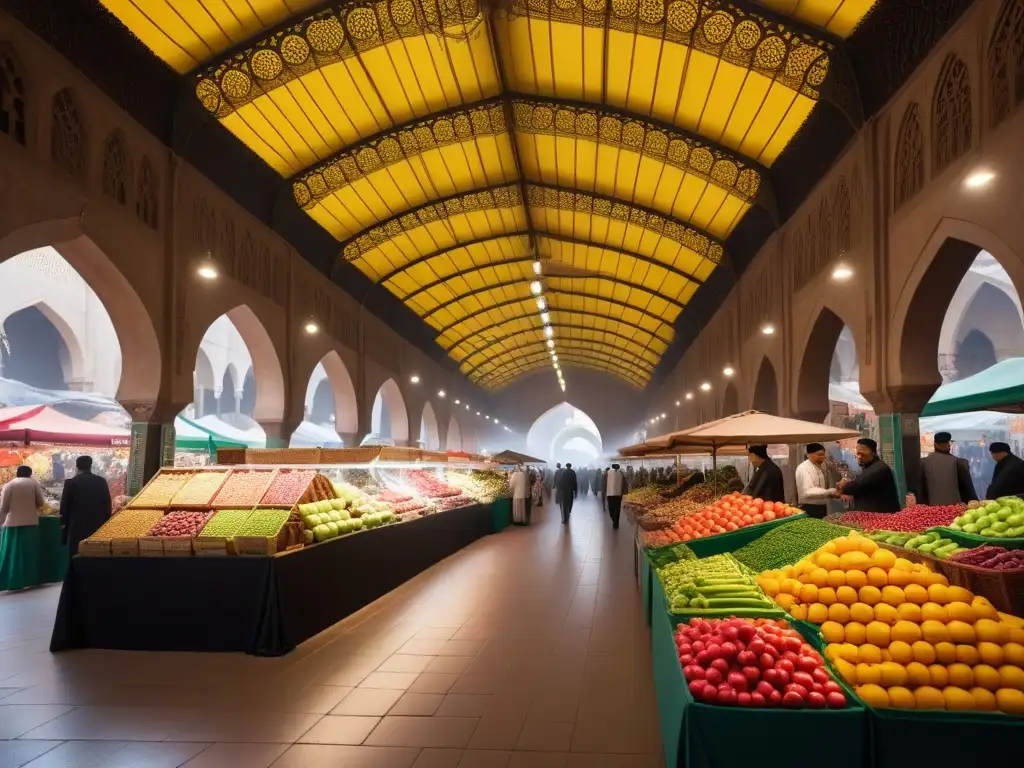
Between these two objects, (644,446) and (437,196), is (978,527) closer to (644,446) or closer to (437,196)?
(644,446)

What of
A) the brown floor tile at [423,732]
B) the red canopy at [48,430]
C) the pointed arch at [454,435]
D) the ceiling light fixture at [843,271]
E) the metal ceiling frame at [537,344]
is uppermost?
the metal ceiling frame at [537,344]

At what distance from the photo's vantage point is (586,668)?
5336 millimetres

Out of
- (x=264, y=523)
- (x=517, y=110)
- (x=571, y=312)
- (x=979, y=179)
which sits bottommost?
(x=264, y=523)

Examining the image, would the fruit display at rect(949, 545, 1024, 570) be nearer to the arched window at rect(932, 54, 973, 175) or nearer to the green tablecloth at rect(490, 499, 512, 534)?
the arched window at rect(932, 54, 973, 175)

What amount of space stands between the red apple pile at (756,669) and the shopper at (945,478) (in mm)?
5623

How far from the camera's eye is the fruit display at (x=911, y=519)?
572 cm

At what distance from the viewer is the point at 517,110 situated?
41.4 ft

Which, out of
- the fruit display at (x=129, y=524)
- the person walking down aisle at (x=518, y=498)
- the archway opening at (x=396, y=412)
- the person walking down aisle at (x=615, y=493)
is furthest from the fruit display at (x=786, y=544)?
the archway opening at (x=396, y=412)

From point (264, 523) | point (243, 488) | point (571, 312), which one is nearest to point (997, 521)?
point (264, 523)

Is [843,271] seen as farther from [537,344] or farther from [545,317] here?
[537,344]

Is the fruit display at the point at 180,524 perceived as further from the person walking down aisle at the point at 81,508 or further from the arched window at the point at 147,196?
the arched window at the point at 147,196

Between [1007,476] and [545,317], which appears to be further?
[545,317]

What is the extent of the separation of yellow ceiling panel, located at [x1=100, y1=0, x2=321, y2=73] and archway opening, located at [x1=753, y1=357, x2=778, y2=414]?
974 cm

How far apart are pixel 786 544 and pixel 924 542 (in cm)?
85
